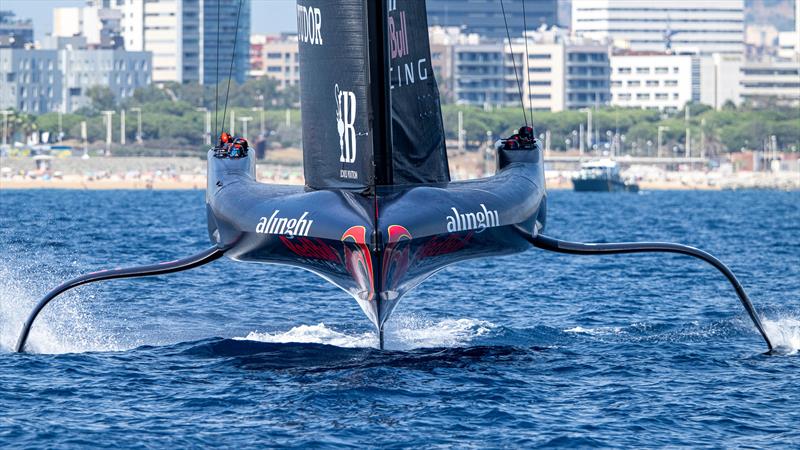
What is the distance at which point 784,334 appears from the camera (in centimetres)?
2222

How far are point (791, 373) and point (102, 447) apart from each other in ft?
29.0

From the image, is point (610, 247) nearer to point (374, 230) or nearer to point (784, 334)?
point (784, 334)

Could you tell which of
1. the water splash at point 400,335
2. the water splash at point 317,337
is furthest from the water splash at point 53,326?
the water splash at point 400,335

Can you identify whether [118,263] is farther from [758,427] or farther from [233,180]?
[758,427]

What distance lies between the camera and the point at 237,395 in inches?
682

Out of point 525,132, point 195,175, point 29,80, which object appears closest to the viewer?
point 525,132

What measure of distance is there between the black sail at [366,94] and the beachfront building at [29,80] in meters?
159

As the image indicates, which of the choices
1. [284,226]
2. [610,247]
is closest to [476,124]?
[610,247]

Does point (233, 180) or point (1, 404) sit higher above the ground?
point (233, 180)

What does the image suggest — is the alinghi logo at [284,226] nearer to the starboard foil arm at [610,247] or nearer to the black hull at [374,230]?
the black hull at [374,230]

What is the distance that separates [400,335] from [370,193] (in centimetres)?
355

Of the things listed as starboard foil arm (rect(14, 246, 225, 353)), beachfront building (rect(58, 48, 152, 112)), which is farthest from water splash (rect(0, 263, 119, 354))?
beachfront building (rect(58, 48, 152, 112))

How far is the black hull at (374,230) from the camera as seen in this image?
59.4 feet

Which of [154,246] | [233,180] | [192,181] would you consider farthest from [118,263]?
[192,181]
